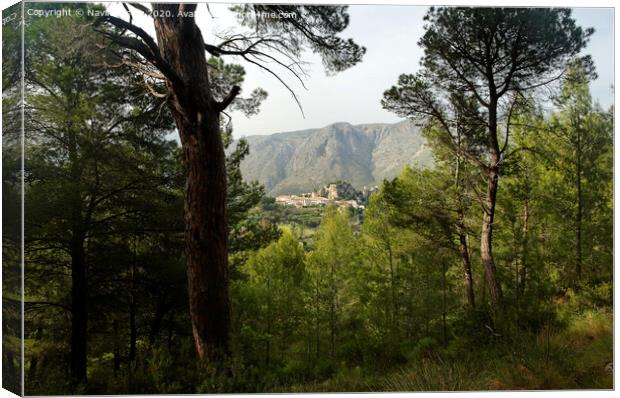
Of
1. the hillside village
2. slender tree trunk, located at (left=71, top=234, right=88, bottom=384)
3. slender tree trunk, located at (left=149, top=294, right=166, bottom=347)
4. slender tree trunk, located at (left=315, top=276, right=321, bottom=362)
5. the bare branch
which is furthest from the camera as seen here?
the hillside village

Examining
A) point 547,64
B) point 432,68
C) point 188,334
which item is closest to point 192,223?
point 188,334

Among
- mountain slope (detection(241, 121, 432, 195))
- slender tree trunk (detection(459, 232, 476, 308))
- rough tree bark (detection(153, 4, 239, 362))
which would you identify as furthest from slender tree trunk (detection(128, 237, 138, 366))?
slender tree trunk (detection(459, 232, 476, 308))

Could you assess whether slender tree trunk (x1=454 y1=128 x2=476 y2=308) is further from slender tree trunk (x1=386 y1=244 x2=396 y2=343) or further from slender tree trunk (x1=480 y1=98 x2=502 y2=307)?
slender tree trunk (x1=386 y1=244 x2=396 y2=343)

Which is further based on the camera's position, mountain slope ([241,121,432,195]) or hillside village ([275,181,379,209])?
hillside village ([275,181,379,209])

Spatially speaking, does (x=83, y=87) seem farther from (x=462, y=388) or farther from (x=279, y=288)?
(x=462, y=388)

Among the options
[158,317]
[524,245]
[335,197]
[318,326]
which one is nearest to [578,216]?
[524,245]

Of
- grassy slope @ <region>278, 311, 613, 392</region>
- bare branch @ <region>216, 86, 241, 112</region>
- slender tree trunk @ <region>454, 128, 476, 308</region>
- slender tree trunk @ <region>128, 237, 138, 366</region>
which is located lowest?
grassy slope @ <region>278, 311, 613, 392</region>

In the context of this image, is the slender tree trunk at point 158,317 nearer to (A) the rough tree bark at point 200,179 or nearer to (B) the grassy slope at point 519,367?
(A) the rough tree bark at point 200,179
